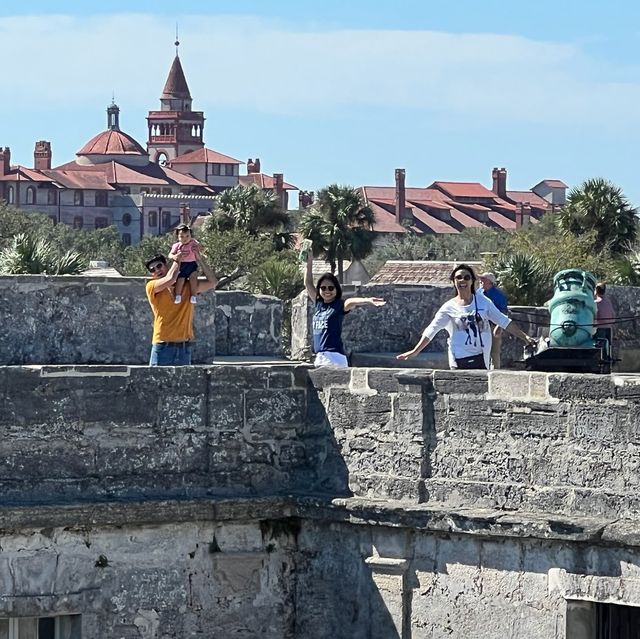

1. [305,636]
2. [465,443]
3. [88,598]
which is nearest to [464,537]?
[465,443]

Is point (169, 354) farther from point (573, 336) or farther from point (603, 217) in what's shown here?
point (603, 217)

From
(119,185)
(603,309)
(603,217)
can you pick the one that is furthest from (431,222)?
(603,309)

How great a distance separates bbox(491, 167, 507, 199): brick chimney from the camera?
167625 mm

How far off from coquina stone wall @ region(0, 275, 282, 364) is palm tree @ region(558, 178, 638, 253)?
29295 millimetres

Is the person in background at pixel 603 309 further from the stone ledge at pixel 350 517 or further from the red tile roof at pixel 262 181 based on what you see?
the red tile roof at pixel 262 181

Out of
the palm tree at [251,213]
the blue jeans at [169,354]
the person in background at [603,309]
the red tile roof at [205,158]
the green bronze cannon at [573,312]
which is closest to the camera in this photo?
the blue jeans at [169,354]

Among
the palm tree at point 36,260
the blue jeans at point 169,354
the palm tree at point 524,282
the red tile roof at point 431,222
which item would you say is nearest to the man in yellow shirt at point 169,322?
the blue jeans at point 169,354

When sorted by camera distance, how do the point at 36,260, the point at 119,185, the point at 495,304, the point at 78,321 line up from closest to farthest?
the point at 78,321, the point at 495,304, the point at 36,260, the point at 119,185

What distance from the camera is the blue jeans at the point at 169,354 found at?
9969 mm

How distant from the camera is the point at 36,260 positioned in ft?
73.6

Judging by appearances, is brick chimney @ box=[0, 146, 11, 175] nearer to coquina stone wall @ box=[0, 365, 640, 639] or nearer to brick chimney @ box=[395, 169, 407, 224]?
brick chimney @ box=[395, 169, 407, 224]

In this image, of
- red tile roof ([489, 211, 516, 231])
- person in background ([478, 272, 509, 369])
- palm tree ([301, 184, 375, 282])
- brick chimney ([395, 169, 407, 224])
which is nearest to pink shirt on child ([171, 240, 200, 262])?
person in background ([478, 272, 509, 369])

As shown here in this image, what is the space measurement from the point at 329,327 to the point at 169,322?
34.9 inches

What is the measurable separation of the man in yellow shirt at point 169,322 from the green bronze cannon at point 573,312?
6.97 feet
